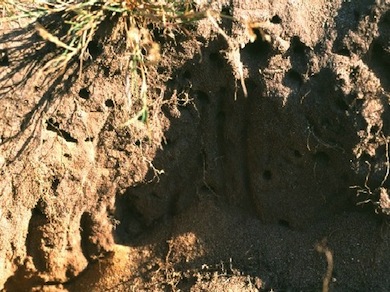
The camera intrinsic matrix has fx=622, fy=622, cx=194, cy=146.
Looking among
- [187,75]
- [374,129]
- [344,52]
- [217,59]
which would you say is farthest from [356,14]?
[187,75]

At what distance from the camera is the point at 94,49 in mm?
2277

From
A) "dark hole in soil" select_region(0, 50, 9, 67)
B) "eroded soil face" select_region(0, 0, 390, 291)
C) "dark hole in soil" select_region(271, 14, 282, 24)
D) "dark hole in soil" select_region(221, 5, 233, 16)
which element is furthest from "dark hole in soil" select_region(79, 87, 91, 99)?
"dark hole in soil" select_region(271, 14, 282, 24)

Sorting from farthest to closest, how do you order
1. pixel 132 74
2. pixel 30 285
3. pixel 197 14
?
pixel 30 285 → pixel 132 74 → pixel 197 14

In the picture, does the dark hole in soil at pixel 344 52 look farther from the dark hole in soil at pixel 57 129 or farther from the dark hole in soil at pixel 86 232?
the dark hole in soil at pixel 86 232

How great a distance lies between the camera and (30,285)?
2486mm

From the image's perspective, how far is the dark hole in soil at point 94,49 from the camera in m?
2.26

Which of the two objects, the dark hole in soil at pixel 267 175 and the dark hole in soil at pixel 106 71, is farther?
the dark hole in soil at pixel 267 175

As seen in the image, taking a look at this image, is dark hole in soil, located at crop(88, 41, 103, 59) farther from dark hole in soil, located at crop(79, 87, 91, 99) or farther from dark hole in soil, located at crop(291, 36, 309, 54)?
dark hole in soil, located at crop(291, 36, 309, 54)

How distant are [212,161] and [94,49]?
0.62 meters

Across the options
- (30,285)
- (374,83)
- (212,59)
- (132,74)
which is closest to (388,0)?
(374,83)

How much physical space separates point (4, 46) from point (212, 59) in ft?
2.46

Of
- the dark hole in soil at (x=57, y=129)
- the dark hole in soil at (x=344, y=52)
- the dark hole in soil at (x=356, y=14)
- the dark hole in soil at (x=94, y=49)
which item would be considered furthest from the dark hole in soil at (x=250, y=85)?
the dark hole in soil at (x=57, y=129)

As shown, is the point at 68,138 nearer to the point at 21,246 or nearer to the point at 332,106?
the point at 21,246

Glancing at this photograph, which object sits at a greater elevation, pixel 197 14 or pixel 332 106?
pixel 197 14
